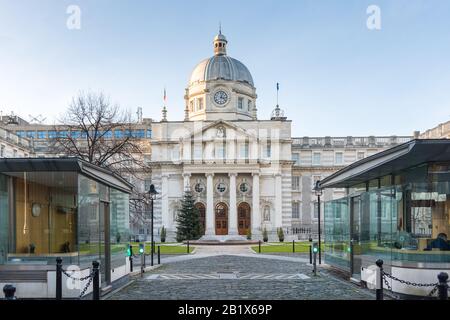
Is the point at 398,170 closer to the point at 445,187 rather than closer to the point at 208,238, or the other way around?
the point at 445,187

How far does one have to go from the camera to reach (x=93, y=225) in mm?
15789

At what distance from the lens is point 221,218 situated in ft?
204

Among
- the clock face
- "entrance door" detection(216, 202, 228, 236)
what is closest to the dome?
the clock face

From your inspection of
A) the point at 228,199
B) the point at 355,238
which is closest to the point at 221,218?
the point at 228,199

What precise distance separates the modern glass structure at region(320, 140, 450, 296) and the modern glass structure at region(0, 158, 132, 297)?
8.68 meters

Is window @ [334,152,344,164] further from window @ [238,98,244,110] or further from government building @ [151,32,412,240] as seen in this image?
window @ [238,98,244,110]

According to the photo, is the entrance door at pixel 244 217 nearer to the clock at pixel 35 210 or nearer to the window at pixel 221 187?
the window at pixel 221 187

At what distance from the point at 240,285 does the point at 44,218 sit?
6943mm

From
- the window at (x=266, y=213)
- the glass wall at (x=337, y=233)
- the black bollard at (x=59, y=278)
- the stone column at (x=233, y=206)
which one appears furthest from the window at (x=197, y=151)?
the black bollard at (x=59, y=278)

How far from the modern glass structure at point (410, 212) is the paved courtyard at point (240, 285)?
1574mm

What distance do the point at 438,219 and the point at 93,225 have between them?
10.2 m

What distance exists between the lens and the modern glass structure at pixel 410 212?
1279 centimetres

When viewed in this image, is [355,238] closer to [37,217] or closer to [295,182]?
[37,217]
